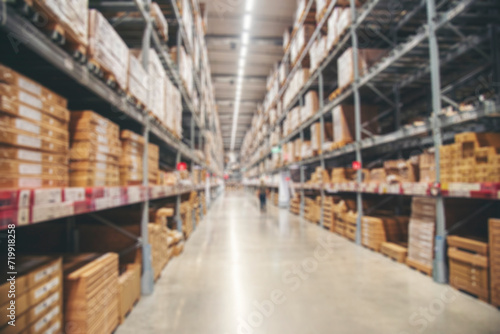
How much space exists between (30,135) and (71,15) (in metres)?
0.87

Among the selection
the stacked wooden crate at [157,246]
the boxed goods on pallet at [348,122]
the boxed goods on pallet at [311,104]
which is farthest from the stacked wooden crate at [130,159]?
the boxed goods on pallet at [311,104]

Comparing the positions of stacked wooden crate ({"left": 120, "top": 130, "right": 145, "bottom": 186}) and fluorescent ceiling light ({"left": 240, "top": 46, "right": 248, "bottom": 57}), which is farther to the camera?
fluorescent ceiling light ({"left": 240, "top": 46, "right": 248, "bottom": 57})

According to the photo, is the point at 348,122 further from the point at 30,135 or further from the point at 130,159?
the point at 30,135

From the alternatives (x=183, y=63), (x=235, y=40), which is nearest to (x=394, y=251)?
(x=183, y=63)

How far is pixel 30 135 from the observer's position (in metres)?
1.54

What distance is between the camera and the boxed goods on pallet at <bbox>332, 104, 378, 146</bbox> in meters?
6.64

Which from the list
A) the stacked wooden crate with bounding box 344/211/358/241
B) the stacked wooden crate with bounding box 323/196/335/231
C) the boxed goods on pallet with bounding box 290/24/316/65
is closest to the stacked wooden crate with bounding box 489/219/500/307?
the stacked wooden crate with bounding box 344/211/358/241

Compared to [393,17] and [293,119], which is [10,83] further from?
[293,119]

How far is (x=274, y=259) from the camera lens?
4.75 m

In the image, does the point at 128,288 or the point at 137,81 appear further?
the point at 137,81

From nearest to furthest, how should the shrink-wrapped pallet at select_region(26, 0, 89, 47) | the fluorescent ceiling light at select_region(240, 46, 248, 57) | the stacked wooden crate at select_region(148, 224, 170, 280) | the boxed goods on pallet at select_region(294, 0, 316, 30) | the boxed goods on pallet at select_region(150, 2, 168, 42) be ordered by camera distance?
1. the shrink-wrapped pallet at select_region(26, 0, 89, 47)
2. the stacked wooden crate at select_region(148, 224, 170, 280)
3. the boxed goods on pallet at select_region(150, 2, 168, 42)
4. the boxed goods on pallet at select_region(294, 0, 316, 30)
5. the fluorescent ceiling light at select_region(240, 46, 248, 57)

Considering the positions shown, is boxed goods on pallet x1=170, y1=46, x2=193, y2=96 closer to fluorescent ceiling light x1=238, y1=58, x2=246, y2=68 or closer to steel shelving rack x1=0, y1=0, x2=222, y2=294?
steel shelving rack x1=0, y1=0, x2=222, y2=294

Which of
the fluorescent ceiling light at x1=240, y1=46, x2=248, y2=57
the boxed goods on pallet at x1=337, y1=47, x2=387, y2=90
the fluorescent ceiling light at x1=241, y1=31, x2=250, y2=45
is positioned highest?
the fluorescent ceiling light at x1=241, y1=31, x2=250, y2=45

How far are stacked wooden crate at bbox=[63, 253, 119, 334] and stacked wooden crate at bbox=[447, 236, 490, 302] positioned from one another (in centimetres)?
386
